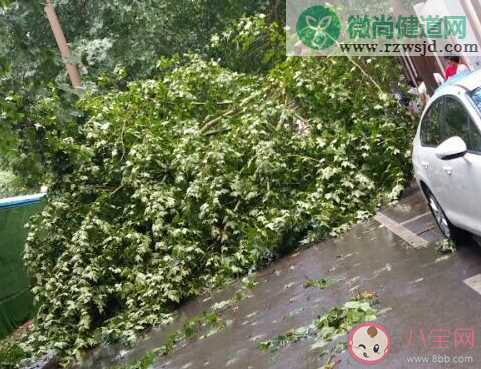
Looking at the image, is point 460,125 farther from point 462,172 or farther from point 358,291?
point 358,291

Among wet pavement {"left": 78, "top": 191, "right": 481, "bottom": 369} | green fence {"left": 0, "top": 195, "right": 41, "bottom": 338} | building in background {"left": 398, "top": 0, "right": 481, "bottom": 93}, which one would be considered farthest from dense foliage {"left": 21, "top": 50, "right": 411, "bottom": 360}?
green fence {"left": 0, "top": 195, "right": 41, "bottom": 338}

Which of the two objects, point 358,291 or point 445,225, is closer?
point 358,291

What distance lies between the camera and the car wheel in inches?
268

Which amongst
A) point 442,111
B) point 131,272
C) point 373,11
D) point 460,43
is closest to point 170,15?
point 373,11

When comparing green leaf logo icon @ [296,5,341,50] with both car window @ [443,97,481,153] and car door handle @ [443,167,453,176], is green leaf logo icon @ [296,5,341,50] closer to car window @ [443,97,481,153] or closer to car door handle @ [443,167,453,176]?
car window @ [443,97,481,153]

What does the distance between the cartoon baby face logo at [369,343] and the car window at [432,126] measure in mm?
2016

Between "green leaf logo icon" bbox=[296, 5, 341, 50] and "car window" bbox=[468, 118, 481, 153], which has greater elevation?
"green leaf logo icon" bbox=[296, 5, 341, 50]

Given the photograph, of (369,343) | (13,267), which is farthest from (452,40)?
(13,267)

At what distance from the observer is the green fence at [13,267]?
14148mm

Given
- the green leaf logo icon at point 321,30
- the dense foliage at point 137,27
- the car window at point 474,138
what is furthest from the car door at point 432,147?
the dense foliage at point 137,27

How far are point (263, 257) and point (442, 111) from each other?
14.4ft

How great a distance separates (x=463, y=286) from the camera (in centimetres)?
584

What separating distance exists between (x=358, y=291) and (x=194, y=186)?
14.7 feet

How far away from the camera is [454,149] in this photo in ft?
17.8
